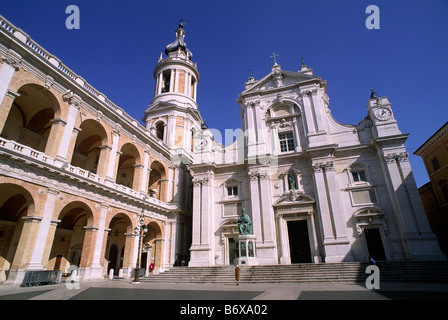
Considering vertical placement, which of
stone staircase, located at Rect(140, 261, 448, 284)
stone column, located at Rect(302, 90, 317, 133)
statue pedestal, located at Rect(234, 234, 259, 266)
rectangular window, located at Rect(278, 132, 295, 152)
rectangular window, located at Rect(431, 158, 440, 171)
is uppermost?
stone column, located at Rect(302, 90, 317, 133)

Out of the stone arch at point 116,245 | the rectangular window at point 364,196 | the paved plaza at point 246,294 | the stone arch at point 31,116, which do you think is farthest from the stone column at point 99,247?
the rectangular window at point 364,196

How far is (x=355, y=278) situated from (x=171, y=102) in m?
27.8

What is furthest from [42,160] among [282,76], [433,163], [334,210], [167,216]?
[433,163]

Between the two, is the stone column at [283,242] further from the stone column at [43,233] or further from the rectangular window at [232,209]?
the stone column at [43,233]

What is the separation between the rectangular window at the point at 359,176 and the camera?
2212 cm

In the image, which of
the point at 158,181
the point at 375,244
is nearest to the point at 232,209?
the point at 158,181

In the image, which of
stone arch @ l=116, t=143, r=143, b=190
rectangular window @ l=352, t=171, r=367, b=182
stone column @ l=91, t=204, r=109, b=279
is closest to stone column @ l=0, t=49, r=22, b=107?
stone column @ l=91, t=204, r=109, b=279

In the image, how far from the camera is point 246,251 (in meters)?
19.7

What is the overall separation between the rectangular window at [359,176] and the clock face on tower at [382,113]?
524 cm

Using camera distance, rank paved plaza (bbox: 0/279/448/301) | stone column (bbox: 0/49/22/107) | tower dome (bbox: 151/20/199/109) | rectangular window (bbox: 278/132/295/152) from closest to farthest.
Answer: paved plaza (bbox: 0/279/448/301) → stone column (bbox: 0/49/22/107) → rectangular window (bbox: 278/132/295/152) → tower dome (bbox: 151/20/199/109)

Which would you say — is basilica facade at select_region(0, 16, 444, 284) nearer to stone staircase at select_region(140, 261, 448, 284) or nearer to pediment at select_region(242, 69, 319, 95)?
pediment at select_region(242, 69, 319, 95)

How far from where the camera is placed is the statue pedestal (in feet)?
63.7

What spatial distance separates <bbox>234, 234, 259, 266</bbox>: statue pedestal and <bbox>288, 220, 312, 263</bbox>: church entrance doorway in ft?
13.6

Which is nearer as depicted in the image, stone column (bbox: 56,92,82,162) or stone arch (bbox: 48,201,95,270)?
stone column (bbox: 56,92,82,162)
